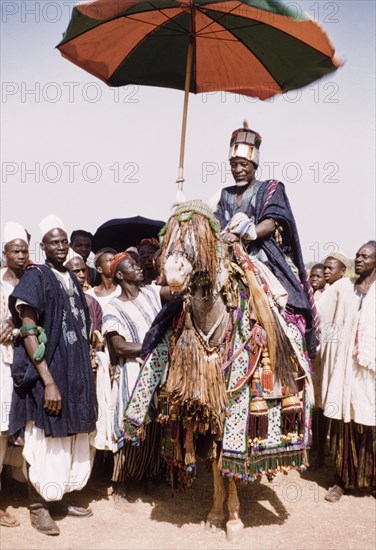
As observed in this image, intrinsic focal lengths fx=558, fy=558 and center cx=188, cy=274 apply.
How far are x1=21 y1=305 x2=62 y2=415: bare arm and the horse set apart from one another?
0.61 meters

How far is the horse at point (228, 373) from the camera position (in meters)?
4.03

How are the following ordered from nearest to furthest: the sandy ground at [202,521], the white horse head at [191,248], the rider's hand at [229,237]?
the white horse head at [191,248] < the rider's hand at [229,237] < the sandy ground at [202,521]

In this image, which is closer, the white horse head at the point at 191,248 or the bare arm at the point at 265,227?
Answer: the white horse head at the point at 191,248

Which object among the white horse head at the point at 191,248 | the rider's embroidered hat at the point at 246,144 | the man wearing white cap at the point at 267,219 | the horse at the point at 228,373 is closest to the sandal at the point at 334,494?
the horse at the point at 228,373

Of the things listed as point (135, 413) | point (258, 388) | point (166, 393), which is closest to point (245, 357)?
point (258, 388)

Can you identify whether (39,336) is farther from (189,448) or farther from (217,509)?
(217,509)

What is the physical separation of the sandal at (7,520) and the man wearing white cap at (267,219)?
2838mm

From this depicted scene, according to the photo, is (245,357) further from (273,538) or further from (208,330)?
(273,538)

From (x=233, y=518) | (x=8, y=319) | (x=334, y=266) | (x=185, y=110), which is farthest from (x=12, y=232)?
(x=334, y=266)

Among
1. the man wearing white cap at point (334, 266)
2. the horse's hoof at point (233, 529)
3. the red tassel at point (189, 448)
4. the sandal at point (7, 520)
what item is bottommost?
the horse's hoof at point (233, 529)

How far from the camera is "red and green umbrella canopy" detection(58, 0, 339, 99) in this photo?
466 cm

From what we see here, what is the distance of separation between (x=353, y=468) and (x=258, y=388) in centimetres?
186

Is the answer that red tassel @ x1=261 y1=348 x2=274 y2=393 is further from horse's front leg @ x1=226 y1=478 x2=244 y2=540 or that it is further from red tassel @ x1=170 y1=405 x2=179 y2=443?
horse's front leg @ x1=226 y1=478 x2=244 y2=540

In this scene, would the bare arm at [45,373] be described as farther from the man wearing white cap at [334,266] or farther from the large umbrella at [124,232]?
the man wearing white cap at [334,266]
